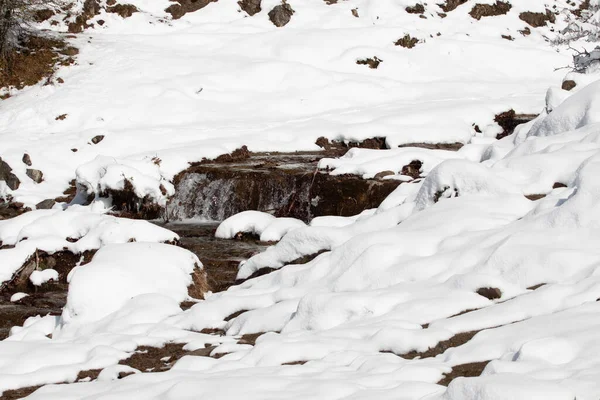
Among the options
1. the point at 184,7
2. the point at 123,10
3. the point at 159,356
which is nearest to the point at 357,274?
the point at 159,356

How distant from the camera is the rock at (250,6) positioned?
31.1 m

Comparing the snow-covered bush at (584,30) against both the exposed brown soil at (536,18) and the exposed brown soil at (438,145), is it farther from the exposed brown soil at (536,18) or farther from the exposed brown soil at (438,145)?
the exposed brown soil at (536,18)

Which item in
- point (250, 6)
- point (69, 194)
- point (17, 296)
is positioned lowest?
point (69, 194)

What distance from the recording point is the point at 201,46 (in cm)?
2819

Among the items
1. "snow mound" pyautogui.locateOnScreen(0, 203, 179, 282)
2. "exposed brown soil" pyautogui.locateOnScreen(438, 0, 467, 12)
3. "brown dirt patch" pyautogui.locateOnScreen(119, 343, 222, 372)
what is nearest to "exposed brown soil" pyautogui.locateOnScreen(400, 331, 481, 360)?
"brown dirt patch" pyautogui.locateOnScreen(119, 343, 222, 372)

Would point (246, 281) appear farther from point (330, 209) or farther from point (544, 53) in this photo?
point (544, 53)

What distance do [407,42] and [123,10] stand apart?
12123mm

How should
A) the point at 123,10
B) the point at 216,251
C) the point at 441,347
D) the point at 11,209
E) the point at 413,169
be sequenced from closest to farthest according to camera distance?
1. the point at 441,347
2. the point at 216,251
3. the point at 413,169
4. the point at 11,209
5. the point at 123,10

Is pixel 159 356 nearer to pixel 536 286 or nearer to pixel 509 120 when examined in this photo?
pixel 536 286

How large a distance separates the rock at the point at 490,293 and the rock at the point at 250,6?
2662 cm

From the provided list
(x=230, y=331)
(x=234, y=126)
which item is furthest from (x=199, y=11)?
(x=230, y=331)

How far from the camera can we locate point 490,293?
6285mm

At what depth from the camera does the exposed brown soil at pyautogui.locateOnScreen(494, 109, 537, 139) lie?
66.0ft

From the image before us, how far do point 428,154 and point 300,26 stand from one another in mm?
16131
